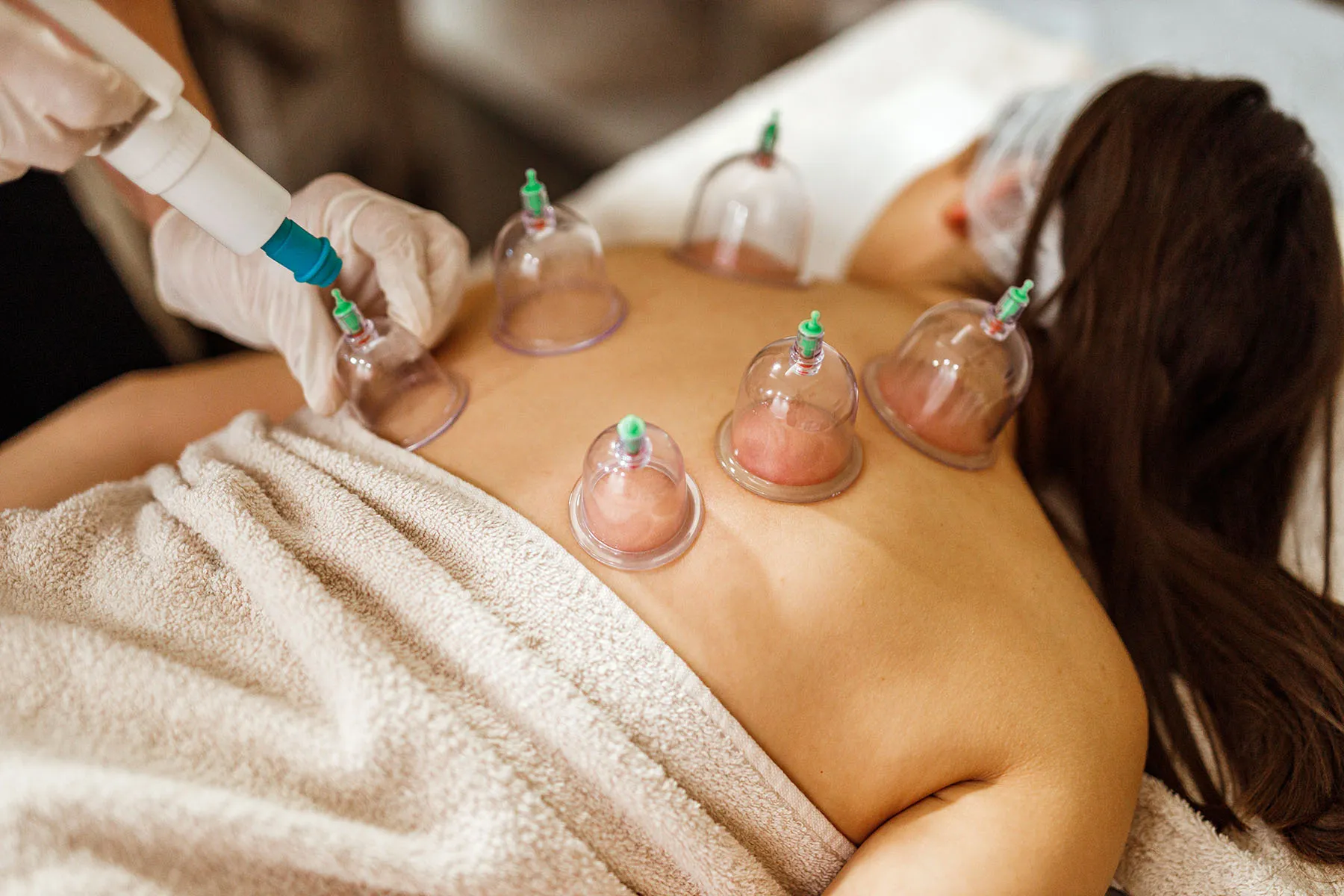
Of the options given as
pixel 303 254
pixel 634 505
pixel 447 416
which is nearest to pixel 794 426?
pixel 634 505

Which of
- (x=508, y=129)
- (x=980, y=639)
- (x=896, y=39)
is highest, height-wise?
(x=896, y=39)

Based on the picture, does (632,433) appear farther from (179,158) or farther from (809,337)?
(179,158)

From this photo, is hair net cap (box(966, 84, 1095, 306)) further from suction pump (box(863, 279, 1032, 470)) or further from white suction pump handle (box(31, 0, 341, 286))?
white suction pump handle (box(31, 0, 341, 286))

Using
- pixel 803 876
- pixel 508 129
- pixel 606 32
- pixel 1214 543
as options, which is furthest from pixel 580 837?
pixel 606 32

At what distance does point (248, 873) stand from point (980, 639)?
67 cm

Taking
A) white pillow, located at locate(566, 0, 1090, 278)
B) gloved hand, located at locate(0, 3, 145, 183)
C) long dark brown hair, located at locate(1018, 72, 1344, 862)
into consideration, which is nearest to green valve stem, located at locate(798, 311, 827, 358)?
long dark brown hair, located at locate(1018, 72, 1344, 862)

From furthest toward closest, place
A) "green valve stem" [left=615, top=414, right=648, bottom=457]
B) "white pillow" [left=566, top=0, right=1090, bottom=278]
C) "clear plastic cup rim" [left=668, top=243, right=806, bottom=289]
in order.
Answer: "white pillow" [left=566, top=0, right=1090, bottom=278]
"clear plastic cup rim" [left=668, top=243, right=806, bottom=289]
"green valve stem" [left=615, top=414, right=648, bottom=457]

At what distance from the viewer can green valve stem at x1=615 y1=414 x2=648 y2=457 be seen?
2.38 feet

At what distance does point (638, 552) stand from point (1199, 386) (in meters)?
0.79

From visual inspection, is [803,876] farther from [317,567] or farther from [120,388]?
[120,388]

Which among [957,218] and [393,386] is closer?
[393,386]

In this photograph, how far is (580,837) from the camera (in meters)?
0.69

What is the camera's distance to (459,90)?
9.07 ft

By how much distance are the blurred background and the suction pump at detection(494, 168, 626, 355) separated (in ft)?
3.26
